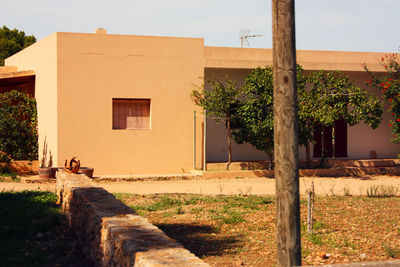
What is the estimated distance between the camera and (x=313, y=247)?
6.62 metres

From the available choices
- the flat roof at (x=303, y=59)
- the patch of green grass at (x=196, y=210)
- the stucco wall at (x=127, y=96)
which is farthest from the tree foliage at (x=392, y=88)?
the patch of green grass at (x=196, y=210)

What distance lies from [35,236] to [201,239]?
2366 millimetres

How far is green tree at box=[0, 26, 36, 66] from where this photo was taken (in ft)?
118

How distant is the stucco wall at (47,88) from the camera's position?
601 inches

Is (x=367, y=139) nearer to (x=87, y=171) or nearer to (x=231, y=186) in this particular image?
(x=231, y=186)

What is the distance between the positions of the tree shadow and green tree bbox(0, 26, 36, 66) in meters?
30.9

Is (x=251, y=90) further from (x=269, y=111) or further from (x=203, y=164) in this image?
(x=203, y=164)

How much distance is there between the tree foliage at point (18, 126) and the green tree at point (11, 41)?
65.9ft

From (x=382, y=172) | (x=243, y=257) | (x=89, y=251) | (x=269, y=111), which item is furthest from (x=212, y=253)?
(x=382, y=172)

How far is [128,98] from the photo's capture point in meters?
15.7

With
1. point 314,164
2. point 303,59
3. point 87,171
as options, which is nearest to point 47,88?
point 87,171

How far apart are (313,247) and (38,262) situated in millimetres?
3506

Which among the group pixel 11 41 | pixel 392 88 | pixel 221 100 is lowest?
pixel 221 100

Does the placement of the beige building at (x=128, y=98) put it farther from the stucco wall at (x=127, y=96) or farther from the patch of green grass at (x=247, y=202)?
the patch of green grass at (x=247, y=202)
